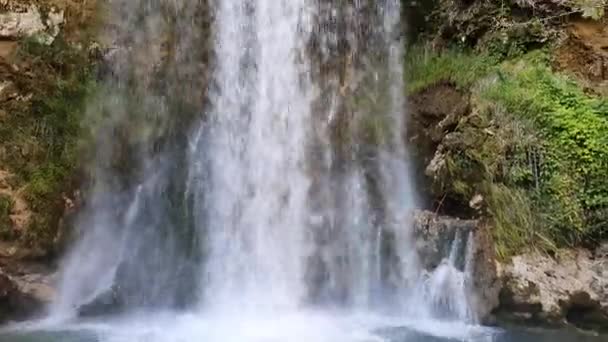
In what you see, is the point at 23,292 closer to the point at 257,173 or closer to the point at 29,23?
the point at 257,173

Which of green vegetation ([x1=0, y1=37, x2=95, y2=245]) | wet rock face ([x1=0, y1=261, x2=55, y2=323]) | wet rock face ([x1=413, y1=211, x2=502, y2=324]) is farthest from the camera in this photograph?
green vegetation ([x1=0, y1=37, x2=95, y2=245])

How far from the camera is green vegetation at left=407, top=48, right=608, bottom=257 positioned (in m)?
6.34

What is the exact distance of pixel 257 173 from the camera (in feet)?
25.0

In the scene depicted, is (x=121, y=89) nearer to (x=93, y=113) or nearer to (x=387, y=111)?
(x=93, y=113)

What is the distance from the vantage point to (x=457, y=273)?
6594 millimetres

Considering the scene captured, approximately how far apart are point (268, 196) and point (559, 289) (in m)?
3.04

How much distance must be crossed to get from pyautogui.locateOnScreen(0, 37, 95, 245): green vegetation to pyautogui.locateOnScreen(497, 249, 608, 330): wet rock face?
14.5 feet

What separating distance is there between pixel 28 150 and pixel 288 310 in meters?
3.04

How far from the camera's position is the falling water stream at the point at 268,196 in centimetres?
693

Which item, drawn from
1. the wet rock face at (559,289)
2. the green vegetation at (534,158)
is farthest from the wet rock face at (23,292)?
the wet rock face at (559,289)

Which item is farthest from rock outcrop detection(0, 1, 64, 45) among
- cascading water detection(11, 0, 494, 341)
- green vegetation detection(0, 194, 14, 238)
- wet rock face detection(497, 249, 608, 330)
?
wet rock face detection(497, 249, 608, 330)

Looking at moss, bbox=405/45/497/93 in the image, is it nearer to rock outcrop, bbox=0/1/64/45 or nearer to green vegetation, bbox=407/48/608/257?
green vegetation, bbox=407/48/608/257

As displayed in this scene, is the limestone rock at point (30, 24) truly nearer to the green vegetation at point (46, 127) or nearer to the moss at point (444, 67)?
the green vegetation at point (46, 127)

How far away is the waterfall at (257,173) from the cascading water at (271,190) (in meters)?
0.01
